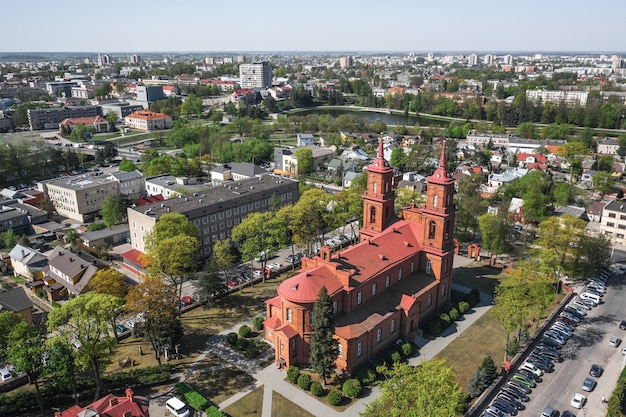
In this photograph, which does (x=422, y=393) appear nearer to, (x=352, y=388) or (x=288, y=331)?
(x=352, y=388)

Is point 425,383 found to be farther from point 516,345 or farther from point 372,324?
point 516,345

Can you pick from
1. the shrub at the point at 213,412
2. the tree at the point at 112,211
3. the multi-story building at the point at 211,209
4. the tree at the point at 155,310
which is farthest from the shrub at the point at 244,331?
the tree at the point at 112,211

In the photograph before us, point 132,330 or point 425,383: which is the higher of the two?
point 425,383

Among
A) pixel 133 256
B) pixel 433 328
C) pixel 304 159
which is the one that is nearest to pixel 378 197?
pixel 433 328

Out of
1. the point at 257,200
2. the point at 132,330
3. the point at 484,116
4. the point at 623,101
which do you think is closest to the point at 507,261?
the point at 257,200

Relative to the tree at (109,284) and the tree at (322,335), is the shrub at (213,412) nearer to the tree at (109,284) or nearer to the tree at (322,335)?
the tree at (322,335)

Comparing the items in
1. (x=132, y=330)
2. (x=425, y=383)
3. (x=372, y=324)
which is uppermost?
(x=425, y=383)
